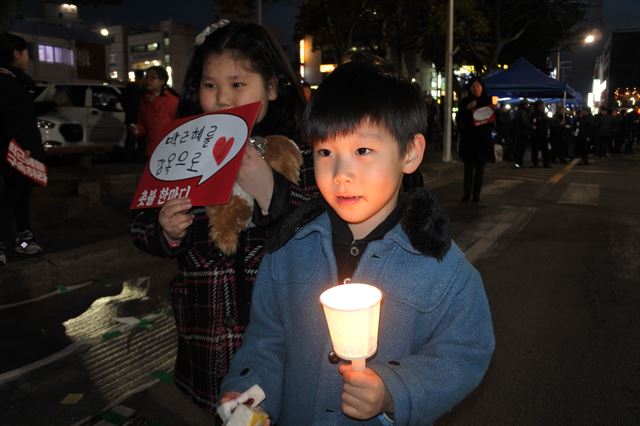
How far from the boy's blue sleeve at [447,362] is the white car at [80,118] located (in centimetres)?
1137

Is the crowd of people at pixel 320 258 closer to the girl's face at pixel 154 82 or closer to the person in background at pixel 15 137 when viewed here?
the person in background at pixel 15 137

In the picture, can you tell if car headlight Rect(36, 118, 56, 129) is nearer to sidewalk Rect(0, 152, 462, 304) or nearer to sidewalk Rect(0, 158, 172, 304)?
sidewalk Rect(0, 152, 462, 304)

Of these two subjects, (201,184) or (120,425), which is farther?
(120,425)

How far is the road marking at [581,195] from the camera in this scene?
1034 centimetres

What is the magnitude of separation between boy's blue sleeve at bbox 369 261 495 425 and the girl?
Answer: 0.61m

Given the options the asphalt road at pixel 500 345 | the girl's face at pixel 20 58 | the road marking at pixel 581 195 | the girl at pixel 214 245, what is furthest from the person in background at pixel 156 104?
the road marking at pixel 581 195

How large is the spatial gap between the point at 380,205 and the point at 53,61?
35870 mm

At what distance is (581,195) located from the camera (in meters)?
11.3

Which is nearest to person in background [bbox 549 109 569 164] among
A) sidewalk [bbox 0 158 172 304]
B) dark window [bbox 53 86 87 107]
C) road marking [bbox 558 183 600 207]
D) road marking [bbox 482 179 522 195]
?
road marking [bbox 482 179 522 195]

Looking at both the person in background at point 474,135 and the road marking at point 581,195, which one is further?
the road marking at point 581,195

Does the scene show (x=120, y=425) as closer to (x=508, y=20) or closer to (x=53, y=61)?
(x=508, y=20)

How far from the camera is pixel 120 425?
299cm

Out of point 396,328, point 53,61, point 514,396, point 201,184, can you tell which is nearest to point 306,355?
point 396,328

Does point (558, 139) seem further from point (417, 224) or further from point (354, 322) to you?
point (354, 322)
